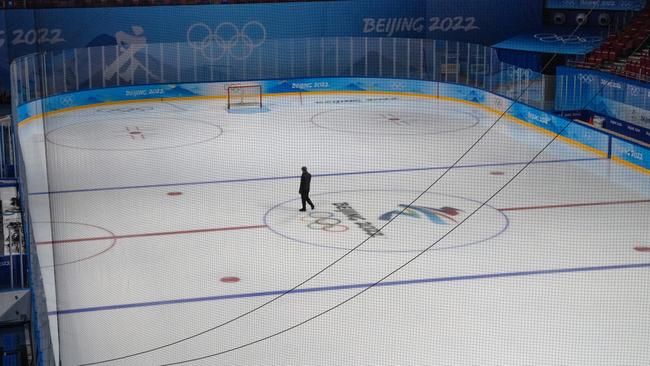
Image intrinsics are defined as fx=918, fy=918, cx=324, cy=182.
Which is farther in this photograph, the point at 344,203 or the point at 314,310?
the point at 344,203

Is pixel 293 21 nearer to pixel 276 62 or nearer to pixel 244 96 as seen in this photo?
pixel 276 62

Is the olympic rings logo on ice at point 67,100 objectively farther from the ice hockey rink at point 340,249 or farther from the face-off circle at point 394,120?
the face-off circle at point 394,120

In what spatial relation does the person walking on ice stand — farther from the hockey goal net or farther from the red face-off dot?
the hockey goal net

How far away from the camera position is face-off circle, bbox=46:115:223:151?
16.1 metres

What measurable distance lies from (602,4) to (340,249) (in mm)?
13396

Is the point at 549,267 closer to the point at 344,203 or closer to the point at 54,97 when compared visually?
the point at 344,203

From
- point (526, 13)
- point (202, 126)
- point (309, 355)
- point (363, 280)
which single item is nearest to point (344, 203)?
point (363, 280)

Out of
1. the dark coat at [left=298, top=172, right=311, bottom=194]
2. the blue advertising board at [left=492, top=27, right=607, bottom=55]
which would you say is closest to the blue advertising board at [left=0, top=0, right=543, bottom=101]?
the blue advertising board at [left=492, top=27, right=607, bottom=55]

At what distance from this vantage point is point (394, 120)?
18.6 meters

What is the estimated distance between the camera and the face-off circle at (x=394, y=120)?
1752 cm

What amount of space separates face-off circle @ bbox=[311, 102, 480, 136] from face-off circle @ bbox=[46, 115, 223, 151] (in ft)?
8.21

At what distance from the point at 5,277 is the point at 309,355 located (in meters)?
3.41

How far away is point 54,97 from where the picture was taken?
18078mm

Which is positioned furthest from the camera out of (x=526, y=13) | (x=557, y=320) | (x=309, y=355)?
(x=526, y=13)
